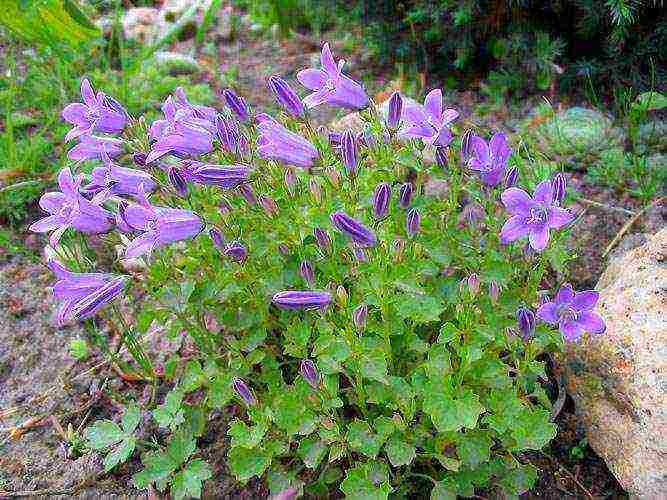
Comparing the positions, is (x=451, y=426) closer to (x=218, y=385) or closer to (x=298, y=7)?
(x=218, y=385)

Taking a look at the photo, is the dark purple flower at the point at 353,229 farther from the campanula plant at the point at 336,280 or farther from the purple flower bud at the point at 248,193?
the purple flower bud at the point at 248,193

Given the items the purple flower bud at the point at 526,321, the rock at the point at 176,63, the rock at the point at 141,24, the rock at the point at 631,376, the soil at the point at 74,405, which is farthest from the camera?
the rock at the point at 141,24

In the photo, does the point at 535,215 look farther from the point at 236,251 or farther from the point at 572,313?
the point at 236,251

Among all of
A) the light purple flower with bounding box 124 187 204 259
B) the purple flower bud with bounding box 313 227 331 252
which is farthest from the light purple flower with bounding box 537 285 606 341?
the light purple flower with bounding box 124 187 204 259

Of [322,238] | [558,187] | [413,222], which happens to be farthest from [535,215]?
[322,238]

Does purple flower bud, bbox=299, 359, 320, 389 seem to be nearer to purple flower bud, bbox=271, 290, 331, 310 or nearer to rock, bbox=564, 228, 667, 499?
purple flower bud, bbox=271, 290, 331, 310

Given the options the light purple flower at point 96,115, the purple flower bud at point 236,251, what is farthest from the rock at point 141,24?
the purple flower bud at point 236,251

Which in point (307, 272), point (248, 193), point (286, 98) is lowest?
point (307, 272)
